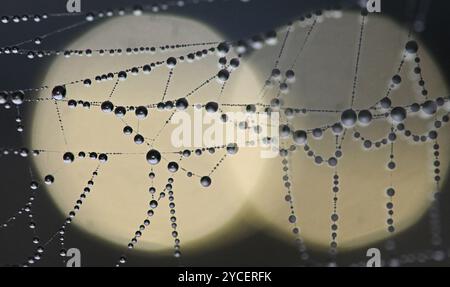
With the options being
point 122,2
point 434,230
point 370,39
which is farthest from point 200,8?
point 434,230

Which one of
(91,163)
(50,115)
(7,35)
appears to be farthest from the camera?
(91,163)

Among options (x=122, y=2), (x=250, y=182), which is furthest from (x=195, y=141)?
(x=122, y=2)

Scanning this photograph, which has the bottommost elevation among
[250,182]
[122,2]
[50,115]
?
[250,182]

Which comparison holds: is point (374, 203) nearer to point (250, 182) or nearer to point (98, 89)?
point (250, 182)

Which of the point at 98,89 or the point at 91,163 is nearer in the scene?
the point at 98,89

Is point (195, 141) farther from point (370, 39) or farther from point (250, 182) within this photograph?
point (370, 39)

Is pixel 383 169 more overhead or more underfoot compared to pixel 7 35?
more underfoot

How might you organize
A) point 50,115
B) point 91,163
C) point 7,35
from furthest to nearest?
1. point 91,163
2. point 50,115
3. point 7,35
